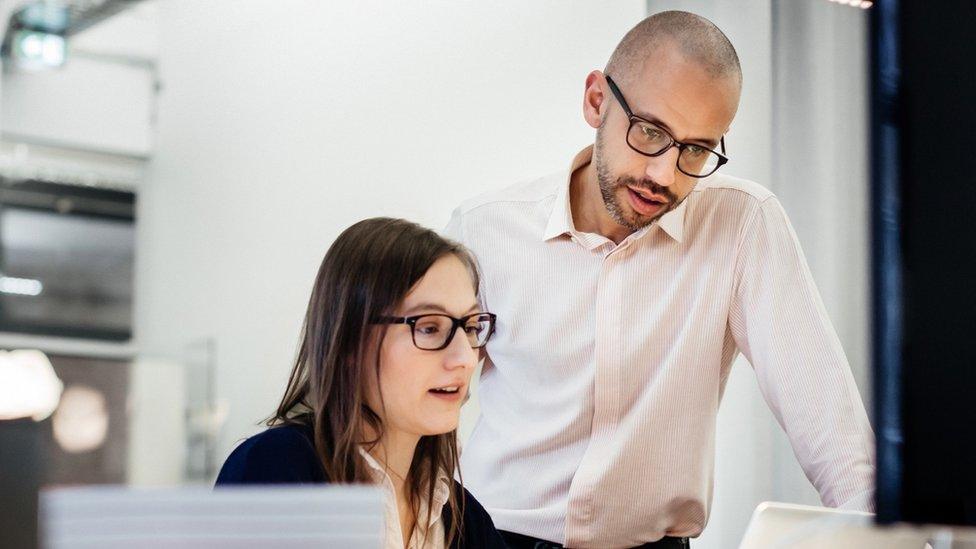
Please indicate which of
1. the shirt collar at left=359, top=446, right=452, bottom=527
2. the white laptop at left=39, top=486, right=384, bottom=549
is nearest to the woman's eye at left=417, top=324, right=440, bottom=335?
the shirt collar at left=359, top=446, right=452, bottom=527

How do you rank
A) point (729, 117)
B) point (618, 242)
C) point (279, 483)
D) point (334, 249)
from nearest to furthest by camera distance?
1. point (279, 483)
2. point (334, 249)
3. point (729, 117)
4. point (618, 242)

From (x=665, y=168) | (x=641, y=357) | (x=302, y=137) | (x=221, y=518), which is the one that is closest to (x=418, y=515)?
(x=641, y=357)

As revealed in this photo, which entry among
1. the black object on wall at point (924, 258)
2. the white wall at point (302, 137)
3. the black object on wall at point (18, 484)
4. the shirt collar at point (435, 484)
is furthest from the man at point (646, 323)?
the white wall at point (302, 137)

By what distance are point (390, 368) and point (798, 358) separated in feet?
2.14

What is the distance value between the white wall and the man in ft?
5.04

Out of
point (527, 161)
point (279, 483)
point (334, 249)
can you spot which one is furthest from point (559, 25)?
Result: point (279, 483)

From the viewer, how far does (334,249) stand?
1.55 metres

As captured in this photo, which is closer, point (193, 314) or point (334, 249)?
point (334, 249)

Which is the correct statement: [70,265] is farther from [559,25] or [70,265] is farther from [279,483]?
[279,483]

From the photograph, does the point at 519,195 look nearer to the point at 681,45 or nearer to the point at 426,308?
the point at 681,45

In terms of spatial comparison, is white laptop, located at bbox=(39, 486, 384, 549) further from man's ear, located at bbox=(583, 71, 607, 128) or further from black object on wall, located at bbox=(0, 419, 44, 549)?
man's ear, located at bbox=(583, 71, 607, 128)

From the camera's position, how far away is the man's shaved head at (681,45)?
173cm

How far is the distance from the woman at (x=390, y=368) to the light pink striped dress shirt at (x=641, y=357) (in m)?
0.33

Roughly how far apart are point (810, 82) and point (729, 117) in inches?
55.1
